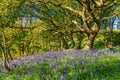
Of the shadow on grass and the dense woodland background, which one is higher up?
the shadow on grass

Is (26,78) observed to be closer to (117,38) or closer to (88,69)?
(88,69)

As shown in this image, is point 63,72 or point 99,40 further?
point 99,40

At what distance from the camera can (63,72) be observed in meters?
7.91

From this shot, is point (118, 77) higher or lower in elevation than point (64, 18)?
higher

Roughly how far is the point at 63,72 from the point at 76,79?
3.49ft

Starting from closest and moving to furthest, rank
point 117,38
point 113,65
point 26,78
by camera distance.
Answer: point 26,78 < point 113,65 < point 117,38

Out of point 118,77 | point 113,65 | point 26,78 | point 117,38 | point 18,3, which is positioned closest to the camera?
point 118,77

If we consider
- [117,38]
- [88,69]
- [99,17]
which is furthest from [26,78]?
[117,38]

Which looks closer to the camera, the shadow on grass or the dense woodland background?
the shadow on grass

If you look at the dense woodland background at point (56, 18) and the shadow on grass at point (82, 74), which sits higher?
the shadow on grass at point (82, 74)

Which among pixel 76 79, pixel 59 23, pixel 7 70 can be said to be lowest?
pixel 59 23

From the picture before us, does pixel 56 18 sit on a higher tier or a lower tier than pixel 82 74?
lower

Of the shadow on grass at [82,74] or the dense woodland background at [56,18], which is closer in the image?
the shadow on grass at [82,74]

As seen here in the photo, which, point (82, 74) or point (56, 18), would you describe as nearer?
point (82, 74)
